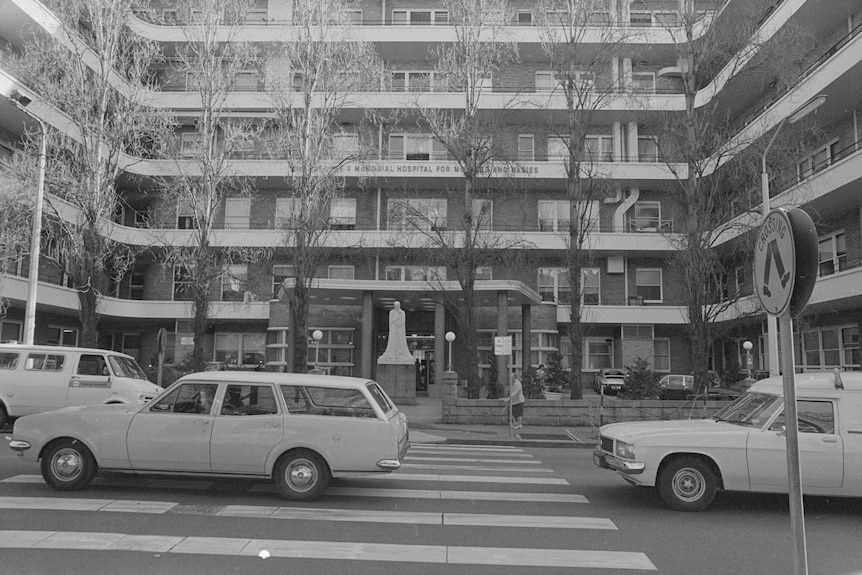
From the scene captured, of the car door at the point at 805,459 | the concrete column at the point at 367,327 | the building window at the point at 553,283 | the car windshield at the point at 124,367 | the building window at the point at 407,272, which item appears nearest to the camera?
the car door at the point at 805,459

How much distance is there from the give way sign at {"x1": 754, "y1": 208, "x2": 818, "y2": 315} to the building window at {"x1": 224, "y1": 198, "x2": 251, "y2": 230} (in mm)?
35897

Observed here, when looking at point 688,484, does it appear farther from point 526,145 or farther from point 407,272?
point 526,145

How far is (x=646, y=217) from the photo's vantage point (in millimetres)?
37844

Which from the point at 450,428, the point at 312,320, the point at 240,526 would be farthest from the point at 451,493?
the point at 312,320

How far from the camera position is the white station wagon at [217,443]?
819 centimetres

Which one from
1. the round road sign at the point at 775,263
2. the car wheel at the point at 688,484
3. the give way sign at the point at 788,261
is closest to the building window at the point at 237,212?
the car wheel at the point at 688,484

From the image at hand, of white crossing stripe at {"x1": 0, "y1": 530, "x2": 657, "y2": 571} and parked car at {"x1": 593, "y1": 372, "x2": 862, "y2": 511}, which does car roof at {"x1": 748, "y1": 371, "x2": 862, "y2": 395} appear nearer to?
parked car at {"x1": 593, "y1": 372, "x2": 862, "y2": 511}

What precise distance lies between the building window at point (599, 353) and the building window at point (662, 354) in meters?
2.52

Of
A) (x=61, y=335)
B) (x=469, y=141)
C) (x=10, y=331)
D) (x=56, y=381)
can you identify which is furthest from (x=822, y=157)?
(x=61, y=335)

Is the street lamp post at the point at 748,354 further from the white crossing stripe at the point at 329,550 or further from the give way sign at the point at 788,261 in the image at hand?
the give way sign at the point at 788,261

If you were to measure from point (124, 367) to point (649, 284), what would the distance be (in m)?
30.0

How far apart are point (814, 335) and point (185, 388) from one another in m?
29.9

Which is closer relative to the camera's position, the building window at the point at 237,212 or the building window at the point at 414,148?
the building window at the point at 414,148

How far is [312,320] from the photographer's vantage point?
32188mm
